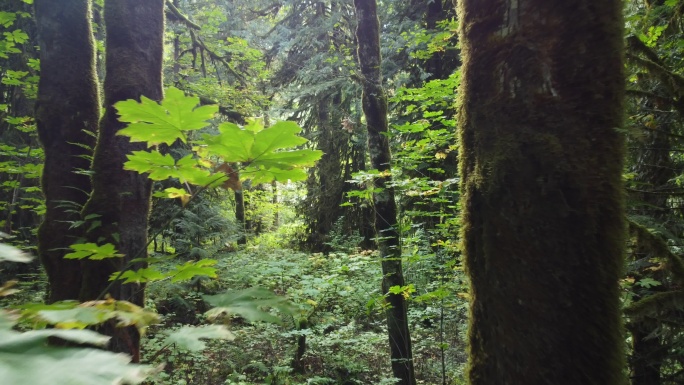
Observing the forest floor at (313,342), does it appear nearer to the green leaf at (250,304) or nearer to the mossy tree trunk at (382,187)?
the mossy tree trunk at (382,187)

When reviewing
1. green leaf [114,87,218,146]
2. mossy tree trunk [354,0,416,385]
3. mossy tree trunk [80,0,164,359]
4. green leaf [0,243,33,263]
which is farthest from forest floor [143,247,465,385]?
green leaf [0,243,33,263]

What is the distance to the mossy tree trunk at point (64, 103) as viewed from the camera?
3.24m

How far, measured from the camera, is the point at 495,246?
133 centimetres

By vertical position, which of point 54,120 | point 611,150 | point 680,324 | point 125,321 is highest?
point 54,120

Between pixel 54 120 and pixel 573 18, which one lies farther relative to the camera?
pixel 54 120

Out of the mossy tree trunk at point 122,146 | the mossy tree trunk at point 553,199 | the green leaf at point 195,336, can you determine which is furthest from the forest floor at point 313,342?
the green leaf at point 195,336

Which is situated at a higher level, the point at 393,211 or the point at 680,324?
the point at 393,211

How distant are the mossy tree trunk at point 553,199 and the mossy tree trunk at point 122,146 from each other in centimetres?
223

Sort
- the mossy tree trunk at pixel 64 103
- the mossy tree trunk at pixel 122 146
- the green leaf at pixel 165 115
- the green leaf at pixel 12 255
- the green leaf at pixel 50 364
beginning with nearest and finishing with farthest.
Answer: the green leaf at pixel 50 364 → the green leaf at pixel 12 255 → the green leaf at pixel 165 115 → the mossy tree trunk at pixel 122 146 → the mossy tree trunk at pixel 64 103

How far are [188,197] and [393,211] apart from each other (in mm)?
3681

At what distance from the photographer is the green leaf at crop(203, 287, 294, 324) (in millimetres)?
830

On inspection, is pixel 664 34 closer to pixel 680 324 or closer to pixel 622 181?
pixel 680 324

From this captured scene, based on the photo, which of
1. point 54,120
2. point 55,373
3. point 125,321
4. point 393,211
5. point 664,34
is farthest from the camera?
point 393,211

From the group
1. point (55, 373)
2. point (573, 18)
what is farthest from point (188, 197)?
point (573, 18)
